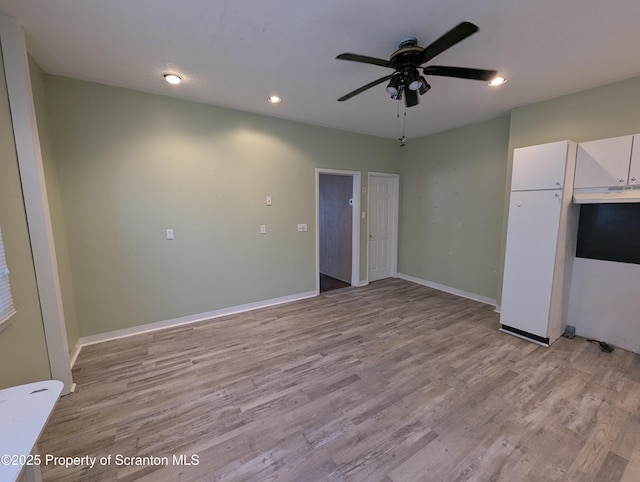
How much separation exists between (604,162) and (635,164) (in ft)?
0.68

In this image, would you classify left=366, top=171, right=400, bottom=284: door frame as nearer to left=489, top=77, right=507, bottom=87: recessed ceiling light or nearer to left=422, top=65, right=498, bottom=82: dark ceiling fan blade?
left=489, top=77, right=507, bottom=87: recessed ceiling light

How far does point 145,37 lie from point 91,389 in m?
2.89

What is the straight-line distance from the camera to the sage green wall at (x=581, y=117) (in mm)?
2596

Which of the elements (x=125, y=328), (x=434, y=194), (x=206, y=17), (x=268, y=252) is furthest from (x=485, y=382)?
(x=125, y=328)

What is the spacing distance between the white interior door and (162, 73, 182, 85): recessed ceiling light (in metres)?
3.37

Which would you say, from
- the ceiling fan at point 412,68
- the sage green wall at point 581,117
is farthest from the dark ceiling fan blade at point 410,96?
the sage green wall at point 581,117

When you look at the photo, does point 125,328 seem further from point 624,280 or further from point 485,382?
point 624,280

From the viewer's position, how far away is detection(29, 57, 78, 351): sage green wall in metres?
2.28

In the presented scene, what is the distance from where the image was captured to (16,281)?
5.80ft

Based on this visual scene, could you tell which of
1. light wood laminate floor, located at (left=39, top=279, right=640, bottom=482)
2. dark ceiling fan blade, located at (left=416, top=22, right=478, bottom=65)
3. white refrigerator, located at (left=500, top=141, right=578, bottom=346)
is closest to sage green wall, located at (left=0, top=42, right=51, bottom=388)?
light wood laminate floor, located at (left=39, top=279, right=640, bottom=482)

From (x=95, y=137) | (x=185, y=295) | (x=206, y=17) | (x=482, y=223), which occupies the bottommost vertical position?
(x=185, y=295)

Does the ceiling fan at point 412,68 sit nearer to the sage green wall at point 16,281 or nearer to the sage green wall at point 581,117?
the sage green wall at point 581,117

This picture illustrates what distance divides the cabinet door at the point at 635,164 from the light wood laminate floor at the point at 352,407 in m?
1.76

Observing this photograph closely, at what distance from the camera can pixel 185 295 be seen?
335 cm
